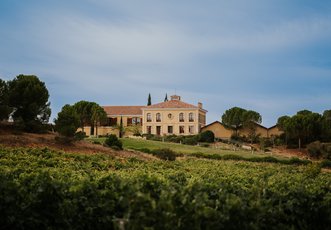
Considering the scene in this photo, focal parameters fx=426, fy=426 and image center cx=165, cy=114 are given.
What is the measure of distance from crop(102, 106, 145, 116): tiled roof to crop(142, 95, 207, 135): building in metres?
4.55

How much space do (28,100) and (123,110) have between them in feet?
153

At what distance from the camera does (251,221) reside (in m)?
6.08

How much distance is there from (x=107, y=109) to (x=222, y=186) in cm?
8126

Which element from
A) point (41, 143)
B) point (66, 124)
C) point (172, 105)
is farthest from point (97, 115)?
point (41, 143)

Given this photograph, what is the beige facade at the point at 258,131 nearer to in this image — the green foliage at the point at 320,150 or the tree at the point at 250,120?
the tree at the point at 250,120

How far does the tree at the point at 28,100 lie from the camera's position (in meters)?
40.8

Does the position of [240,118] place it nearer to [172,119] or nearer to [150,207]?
[172,119]

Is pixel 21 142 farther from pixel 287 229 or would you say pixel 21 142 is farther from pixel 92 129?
pixel 92 129

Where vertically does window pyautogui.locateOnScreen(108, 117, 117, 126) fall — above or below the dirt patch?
above

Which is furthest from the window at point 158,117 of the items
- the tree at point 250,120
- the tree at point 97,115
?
the tree at point 250,120

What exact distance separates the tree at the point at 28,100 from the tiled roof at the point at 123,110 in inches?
1701

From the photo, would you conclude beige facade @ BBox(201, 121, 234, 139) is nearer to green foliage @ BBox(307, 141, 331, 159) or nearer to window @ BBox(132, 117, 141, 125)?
window @ BBox(132, 117, 141, 125)

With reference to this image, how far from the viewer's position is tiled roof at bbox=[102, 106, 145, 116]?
86750 millimetres

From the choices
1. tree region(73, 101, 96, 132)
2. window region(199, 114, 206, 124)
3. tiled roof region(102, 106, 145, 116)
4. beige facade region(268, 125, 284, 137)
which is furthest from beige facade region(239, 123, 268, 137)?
tree region(73, 101, 96, 132)
